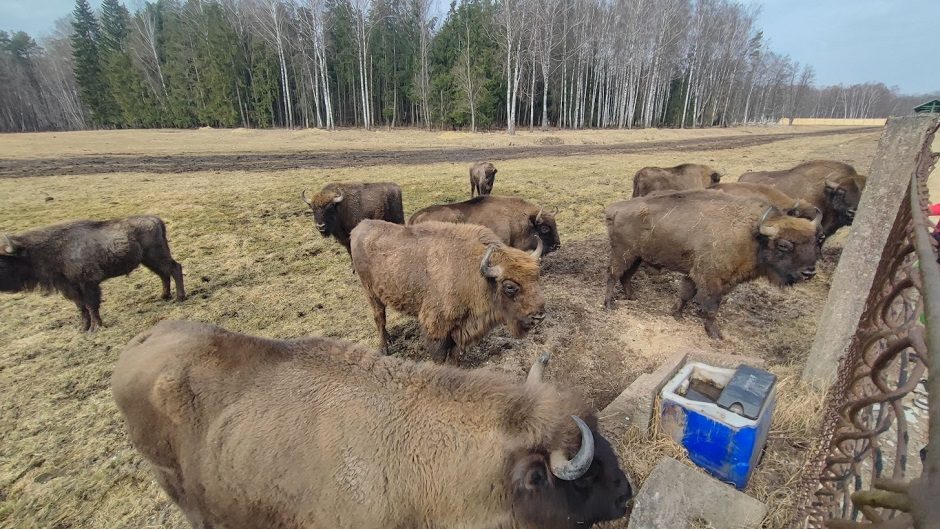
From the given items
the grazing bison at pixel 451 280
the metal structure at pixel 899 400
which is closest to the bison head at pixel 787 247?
the grazing bison at pixel 451 280

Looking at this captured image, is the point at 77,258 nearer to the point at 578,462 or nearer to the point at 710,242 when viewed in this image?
the point at 578,462

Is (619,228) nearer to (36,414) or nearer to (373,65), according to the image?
(36,414)

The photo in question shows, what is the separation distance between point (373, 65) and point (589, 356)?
59.1 metres

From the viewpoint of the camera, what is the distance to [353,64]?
54.1 metres

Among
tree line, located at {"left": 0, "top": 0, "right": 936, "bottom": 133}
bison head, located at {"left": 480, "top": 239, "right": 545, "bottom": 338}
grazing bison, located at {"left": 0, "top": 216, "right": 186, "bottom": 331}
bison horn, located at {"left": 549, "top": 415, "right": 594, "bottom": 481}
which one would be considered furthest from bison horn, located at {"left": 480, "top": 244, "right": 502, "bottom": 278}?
tree line, located at {"left": 0, "top": 0, "right": 936, "bottom": 133}

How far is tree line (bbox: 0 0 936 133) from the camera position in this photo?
48469 mm

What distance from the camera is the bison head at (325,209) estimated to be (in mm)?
9906

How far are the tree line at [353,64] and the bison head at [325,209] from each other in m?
39.5

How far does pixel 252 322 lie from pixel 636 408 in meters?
6.21

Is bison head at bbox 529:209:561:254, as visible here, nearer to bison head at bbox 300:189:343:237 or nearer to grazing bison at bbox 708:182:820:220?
grazing bison at bbox 708:182:820:220

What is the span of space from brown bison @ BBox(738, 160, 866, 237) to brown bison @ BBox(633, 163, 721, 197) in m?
1.95

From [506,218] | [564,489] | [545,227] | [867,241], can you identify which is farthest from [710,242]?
[564,489]

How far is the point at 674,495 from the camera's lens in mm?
3117

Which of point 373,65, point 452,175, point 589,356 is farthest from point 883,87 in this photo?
point 589,356
